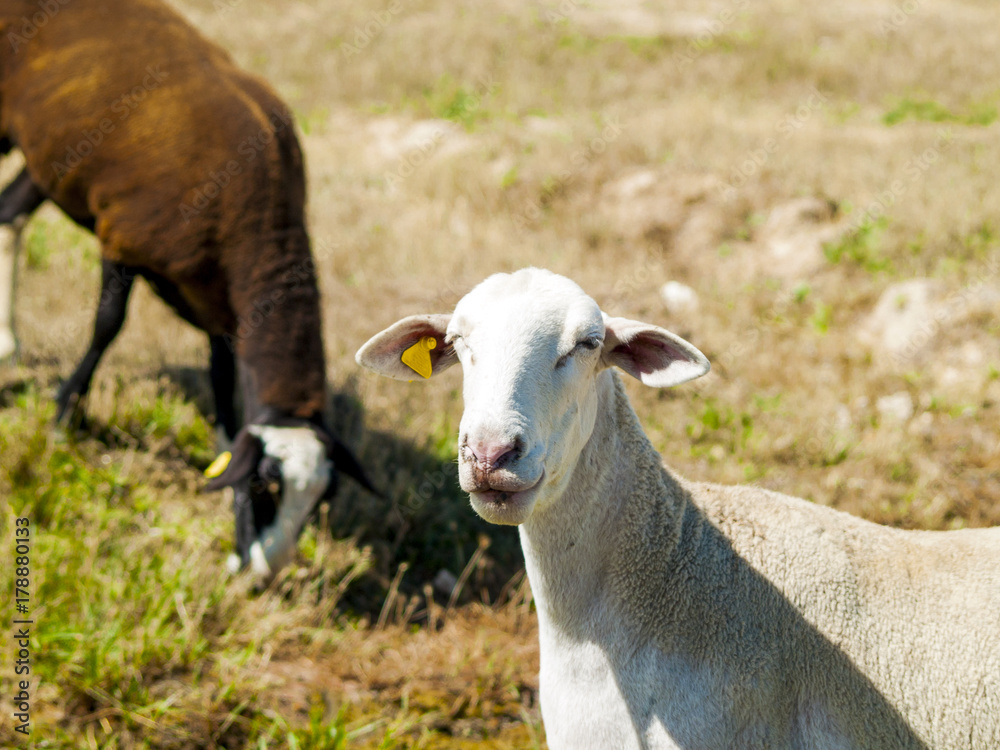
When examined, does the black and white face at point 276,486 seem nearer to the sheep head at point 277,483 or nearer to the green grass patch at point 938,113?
the sheep head at point 277,483

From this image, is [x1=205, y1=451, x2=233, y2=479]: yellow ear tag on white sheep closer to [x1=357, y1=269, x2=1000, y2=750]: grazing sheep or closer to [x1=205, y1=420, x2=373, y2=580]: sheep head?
[x1=205, y1=420, x2=373, y2=580]: sheep head

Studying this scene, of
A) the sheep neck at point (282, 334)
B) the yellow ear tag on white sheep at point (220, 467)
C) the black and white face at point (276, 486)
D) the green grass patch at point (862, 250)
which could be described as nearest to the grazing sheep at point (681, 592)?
the black and white face at point (276, 486)

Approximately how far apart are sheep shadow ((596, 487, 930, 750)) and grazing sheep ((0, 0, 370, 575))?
246 cm

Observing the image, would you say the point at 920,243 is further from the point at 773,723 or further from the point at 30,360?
the point at 30,360

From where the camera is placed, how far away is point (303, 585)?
4.73m

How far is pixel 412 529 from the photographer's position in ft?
17.5

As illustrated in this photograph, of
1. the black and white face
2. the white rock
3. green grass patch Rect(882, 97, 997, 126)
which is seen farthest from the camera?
green grass patch Rect(882, 97, 997, 126)

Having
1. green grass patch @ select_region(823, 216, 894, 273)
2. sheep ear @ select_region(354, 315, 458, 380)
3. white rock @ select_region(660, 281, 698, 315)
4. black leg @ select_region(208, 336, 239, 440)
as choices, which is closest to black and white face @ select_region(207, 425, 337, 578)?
black leg @ select_region(208, 336, 239, 440)

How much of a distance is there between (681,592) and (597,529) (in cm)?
34

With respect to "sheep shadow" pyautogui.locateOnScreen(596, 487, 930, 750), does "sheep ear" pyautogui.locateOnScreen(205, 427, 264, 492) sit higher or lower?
lower

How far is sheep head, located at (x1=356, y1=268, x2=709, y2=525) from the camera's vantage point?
86.0 inches

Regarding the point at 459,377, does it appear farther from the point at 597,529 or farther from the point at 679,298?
the point at 597,529

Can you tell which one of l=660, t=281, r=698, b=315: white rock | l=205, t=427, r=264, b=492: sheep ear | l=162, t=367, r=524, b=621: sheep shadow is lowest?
l=162, t=367, r=524, b=621: sheep shadow

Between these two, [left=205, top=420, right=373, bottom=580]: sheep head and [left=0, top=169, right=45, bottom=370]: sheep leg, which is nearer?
[left=205, top=420, right=373, bottom=580]: sheep head
